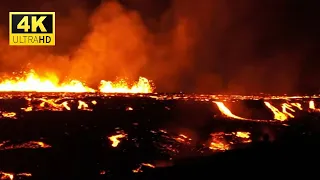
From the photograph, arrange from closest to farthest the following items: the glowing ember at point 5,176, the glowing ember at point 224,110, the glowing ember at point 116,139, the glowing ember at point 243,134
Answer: the glowing ember at point 5,176 → the glowing ember at point 116,139 → the glowing ember at point 243,134 → the glowing ember at point 224,110

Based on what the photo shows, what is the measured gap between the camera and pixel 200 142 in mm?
25391

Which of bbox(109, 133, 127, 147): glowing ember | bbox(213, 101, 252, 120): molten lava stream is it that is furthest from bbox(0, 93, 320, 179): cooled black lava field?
bbox(213, 101, 252, 120): molten lava stream

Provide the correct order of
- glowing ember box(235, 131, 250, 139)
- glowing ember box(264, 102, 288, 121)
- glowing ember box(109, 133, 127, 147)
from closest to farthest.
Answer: glowing ember box(109, 133, 127, 147) → glowing ember box(235, 131, 250, 139) → glowing ember box(264, 102, 288, 121)

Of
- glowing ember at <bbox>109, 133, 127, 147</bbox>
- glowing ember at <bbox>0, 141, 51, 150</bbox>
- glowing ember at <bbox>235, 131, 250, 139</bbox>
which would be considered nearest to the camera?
glowing ember at <bbox>0, 141, 51, 150</bbox>

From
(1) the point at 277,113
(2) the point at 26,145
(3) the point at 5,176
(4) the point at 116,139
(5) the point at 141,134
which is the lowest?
(3) the point at 5,176

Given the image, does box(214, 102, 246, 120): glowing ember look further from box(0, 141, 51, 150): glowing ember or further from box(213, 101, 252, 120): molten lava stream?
box(0, 141, 51, 150): glowing ember

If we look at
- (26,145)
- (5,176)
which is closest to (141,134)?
(26,145)

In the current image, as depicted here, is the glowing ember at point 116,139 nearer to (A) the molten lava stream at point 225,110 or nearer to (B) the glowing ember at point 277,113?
(A) the molten lava stream at point 225,110

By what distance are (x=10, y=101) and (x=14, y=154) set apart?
14.1 meters

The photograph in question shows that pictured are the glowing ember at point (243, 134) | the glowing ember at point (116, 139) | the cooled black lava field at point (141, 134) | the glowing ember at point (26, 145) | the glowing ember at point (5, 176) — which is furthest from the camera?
the glowing ember at point (243, 134)

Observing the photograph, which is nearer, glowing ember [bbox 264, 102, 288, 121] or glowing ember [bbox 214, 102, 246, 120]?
glowing ember [bbox 264, 102, 288, 121]

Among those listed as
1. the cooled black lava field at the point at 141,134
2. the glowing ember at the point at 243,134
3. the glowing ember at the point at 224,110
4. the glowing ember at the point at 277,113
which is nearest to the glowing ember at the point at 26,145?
the cooled black lava field at the point at 141,134

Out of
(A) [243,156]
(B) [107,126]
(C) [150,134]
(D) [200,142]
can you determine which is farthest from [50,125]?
(A) [243,156]

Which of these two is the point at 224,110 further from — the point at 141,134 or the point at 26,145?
the point at 26,145
